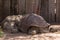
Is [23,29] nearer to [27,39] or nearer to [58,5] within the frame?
[27,39]

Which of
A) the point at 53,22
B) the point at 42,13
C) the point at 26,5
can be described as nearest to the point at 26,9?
the point at 26,5

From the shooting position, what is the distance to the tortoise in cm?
710

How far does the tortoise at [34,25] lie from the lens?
23.3ft

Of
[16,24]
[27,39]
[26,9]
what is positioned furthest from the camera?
[26,9]

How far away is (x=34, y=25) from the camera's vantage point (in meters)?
7.05

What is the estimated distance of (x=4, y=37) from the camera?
655cm

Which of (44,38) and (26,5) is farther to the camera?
(26,5)

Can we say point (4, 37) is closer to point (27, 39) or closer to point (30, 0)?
point (27, 39)

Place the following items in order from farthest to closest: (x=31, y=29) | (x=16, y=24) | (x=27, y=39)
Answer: (x=16, y=24) < (x=31, y=29) < (x=27, y=39)

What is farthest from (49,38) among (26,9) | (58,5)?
(58,5)

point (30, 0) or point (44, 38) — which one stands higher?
point (30, 0)

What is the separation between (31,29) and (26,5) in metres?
2.40

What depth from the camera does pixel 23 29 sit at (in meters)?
7.41

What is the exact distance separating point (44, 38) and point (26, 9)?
321 cm
